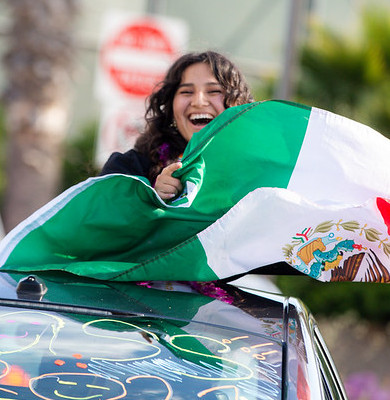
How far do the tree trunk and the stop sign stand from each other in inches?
76.8

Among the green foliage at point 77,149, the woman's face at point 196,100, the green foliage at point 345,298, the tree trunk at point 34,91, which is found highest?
the woman's face at point 196,100

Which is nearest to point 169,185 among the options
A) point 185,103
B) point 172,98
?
point 185,103

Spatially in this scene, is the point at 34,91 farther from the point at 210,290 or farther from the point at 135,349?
the point at 135,349

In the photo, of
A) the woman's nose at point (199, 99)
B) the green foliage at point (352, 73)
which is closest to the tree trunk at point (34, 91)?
the green foliage at point (352, 73)

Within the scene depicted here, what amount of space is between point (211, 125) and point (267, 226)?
0.55m

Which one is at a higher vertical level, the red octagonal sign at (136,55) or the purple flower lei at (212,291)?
the red octagonal sign at (136,55)

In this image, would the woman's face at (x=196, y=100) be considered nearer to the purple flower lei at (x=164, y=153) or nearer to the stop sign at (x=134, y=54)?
the purple flower lei at (x=164, y=153)

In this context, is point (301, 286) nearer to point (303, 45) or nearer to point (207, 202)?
point (303, 45)

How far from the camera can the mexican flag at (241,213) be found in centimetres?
276

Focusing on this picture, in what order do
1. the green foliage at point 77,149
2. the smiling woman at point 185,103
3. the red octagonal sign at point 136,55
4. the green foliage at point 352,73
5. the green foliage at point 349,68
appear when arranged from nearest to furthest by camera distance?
the smiling woman at point 185,103 → the red octagonal sign at point 136,55 → the green foliage at point 352,73 → the green foliage at point 349,68 → the green foliage at point 77,149

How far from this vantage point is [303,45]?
11.1m

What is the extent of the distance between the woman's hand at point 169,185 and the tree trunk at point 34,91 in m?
5.92

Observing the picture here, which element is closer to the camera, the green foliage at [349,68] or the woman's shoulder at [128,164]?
the woman's shoulder at [128,164]

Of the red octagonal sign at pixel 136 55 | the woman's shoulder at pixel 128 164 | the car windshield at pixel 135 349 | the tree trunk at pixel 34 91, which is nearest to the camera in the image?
the car windshield at pixel 135 349
